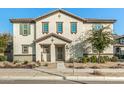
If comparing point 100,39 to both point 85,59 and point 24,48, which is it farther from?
point 24,48

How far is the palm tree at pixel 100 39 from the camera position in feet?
92.1

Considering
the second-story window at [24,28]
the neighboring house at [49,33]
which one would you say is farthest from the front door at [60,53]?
the second-story window at [24,28]

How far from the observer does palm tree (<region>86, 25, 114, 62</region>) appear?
92.1ft

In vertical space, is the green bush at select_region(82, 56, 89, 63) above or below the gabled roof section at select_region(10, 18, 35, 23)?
below

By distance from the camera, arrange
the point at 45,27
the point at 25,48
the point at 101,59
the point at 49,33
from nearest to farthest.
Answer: the point at 101,59
the point at 49,33
the point at 45,27
the point at 25,48

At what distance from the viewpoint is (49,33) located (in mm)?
29688

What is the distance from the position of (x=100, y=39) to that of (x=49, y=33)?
270 inches

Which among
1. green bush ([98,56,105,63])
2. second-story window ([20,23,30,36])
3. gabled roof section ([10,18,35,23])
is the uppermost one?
gabled roof section ([10,18,35,23])

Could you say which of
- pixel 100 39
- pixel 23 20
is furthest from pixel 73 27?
pixel 23 20

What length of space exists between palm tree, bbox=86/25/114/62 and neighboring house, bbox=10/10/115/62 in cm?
190

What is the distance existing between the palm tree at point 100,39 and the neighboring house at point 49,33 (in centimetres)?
190

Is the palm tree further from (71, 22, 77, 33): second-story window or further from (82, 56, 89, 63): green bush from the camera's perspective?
(71, 22, 77, 33): second-story window

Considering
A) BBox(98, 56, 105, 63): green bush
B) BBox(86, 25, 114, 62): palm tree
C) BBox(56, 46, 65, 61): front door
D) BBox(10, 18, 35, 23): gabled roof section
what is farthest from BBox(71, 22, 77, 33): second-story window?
BBox(10, 18, 35, 23): gabled roof section

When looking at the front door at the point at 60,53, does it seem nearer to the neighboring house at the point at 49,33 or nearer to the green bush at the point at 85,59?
the neighboring house at the point at 49,33
